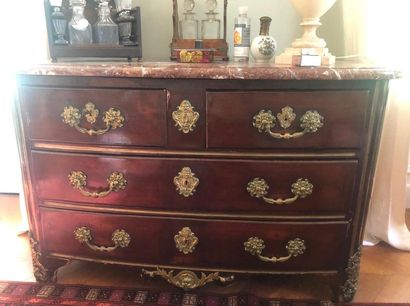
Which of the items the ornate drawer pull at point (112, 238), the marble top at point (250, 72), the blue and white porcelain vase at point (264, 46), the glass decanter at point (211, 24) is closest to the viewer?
the marble top at point (250, 72)

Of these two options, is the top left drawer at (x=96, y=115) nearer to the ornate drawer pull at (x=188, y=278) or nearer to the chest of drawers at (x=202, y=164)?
the chest of drawers at (x=202, y=164)

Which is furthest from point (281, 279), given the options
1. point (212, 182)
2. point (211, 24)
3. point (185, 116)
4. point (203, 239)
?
point (211, 24)

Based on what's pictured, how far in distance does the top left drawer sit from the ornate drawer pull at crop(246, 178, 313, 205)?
30 cm

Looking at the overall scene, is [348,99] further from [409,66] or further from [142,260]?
[142,260]

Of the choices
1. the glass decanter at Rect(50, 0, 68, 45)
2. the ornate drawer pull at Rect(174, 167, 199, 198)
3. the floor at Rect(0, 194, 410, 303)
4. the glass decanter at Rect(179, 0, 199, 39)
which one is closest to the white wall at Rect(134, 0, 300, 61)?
the glass decanter at Rect(179, 0, 199, 39)

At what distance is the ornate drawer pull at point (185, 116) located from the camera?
3.36 feet

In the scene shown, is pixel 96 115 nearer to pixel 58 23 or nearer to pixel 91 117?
pixel 91 117

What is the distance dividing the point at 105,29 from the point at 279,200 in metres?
0.87

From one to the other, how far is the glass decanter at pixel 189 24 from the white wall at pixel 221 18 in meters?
0.09

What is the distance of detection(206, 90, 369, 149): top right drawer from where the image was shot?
1009 mm

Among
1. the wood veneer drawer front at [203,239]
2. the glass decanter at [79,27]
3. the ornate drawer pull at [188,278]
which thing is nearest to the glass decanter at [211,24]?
the glass decanter at [79,27]

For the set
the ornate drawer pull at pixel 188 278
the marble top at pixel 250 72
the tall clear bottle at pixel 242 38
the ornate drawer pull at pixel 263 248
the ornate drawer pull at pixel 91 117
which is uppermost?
the tall clear bottle at pixel 242 38

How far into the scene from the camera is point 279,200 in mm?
1091

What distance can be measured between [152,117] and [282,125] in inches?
14.8
